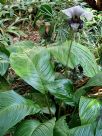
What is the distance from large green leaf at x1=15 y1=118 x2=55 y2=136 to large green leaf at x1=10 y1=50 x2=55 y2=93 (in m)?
0.25

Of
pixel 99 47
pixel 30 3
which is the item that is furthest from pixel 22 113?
pixel 30 3

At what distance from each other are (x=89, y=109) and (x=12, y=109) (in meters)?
0.43

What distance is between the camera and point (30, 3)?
4176 mm

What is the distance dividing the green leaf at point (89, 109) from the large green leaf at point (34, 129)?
0.18 metres

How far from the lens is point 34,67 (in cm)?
231

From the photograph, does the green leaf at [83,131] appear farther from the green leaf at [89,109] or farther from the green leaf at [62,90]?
the green leaf at [62,90]

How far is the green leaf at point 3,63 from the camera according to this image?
2.43 m

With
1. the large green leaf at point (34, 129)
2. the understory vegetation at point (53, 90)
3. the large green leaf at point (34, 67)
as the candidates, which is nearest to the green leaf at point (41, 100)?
the understory vegetation at point (53, 90)

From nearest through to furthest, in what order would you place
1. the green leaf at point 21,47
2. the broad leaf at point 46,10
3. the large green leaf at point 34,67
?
the large green leaf at point 34,67 < the green leaf at point 21,47 < the broad leaf at point 46,10

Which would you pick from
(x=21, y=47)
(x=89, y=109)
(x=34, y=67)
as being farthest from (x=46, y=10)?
(x=89, y=109)

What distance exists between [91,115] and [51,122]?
23 centimetres

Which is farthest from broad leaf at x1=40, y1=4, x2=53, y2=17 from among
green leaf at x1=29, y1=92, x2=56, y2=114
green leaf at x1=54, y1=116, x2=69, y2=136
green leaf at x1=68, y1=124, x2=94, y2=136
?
green leaf at x1=68, y1=124, x2=94, y2=136

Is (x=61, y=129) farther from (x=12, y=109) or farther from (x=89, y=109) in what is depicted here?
(x=12, y=109)

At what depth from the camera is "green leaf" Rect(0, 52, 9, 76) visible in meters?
2.43
